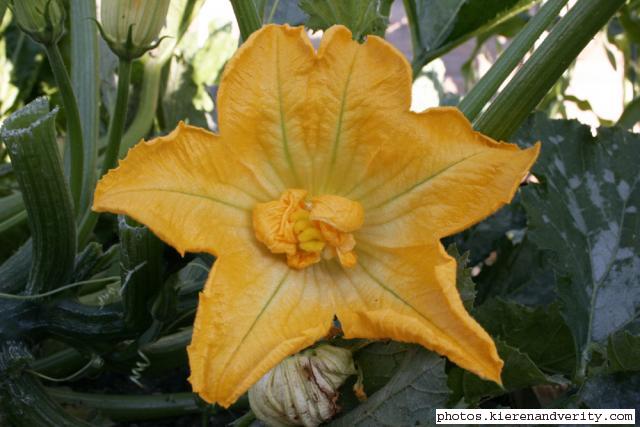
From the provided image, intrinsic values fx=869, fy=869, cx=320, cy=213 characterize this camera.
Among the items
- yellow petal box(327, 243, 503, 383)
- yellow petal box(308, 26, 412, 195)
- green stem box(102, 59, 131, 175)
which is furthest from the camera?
green stem box(102, 59, 131, 175)

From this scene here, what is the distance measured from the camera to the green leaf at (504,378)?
0.99 meters

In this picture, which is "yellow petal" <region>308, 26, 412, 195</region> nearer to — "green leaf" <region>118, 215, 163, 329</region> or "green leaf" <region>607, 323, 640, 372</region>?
"green leaf" <region>118, 215, 163, 329</region>

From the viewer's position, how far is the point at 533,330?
1176 mm

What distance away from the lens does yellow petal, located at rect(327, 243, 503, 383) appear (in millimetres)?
Result: 814

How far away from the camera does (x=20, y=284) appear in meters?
1.23

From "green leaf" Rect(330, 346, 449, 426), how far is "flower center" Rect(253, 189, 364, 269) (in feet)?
0.44

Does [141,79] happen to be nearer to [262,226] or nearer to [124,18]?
[124,18]

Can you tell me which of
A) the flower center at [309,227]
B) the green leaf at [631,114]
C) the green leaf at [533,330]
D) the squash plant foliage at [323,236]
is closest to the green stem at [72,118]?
the squash plant foliage at [323,236]

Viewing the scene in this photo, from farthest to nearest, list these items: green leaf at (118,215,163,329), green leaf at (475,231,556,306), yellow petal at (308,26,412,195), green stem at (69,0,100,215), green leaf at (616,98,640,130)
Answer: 1. green leaf at (616,98,640,130)
2. green leaf at (475,231,556,306)
3. green stem at (69,0,100,215)
4. green leaf at (118,215,163,329)
5. yellow petal at (308,26,412,195)

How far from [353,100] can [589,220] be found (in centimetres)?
46

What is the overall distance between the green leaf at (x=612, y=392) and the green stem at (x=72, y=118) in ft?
2.50

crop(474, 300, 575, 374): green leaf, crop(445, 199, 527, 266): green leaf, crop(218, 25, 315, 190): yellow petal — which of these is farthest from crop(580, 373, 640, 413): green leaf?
crop(445, 199, 527, 266): green leaf

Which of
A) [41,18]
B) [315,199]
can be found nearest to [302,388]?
[315,199]

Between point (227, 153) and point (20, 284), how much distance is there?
1.49 feet
